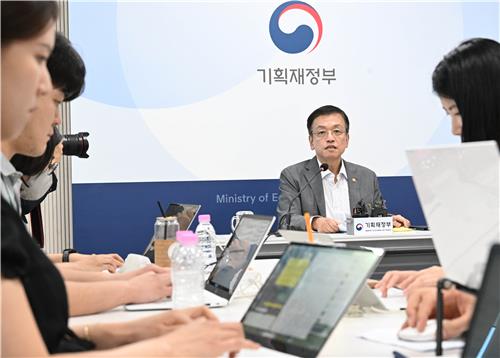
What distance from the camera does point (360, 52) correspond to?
536cm

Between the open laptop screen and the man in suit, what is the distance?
7.82 ft

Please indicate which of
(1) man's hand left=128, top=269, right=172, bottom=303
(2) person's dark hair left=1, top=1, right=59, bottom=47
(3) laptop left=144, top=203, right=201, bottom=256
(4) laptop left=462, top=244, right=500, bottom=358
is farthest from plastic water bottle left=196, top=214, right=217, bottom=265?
(2) person's dark hair left=1, top=1, right=59, bottom=47

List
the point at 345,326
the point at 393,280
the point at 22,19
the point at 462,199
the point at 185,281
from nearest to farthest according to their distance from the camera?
1. the point at 22,19
2. the point at 462,199
3. the point at 345,326
4. the point at 185,281
5. the point at 393,280

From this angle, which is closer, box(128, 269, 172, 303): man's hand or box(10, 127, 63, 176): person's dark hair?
box(128, 269, 172, 303): man's hand

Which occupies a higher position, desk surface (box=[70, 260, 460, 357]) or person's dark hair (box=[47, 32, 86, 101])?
person's dark hair (box=[47, 32, 86, 101])

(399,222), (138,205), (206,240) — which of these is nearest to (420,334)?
(206,240)

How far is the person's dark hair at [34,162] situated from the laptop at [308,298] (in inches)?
59.4

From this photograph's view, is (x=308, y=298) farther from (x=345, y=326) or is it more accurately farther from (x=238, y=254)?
(x=238, y=254)

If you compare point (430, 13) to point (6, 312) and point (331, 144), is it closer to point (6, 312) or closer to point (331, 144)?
point (331, 144)

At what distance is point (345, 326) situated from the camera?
71.1 inches

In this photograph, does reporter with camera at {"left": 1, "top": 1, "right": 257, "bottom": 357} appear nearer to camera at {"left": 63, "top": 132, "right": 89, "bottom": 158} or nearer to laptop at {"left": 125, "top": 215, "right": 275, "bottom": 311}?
laptop at {"left": 125, "top": 215, "right": 275, "bottom": 311}

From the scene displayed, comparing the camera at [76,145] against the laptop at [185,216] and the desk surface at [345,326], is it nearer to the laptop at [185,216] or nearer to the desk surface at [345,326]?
the laptop at [185,216]

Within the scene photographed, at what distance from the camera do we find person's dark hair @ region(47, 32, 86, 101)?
2.05m

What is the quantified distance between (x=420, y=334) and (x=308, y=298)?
34 cm
